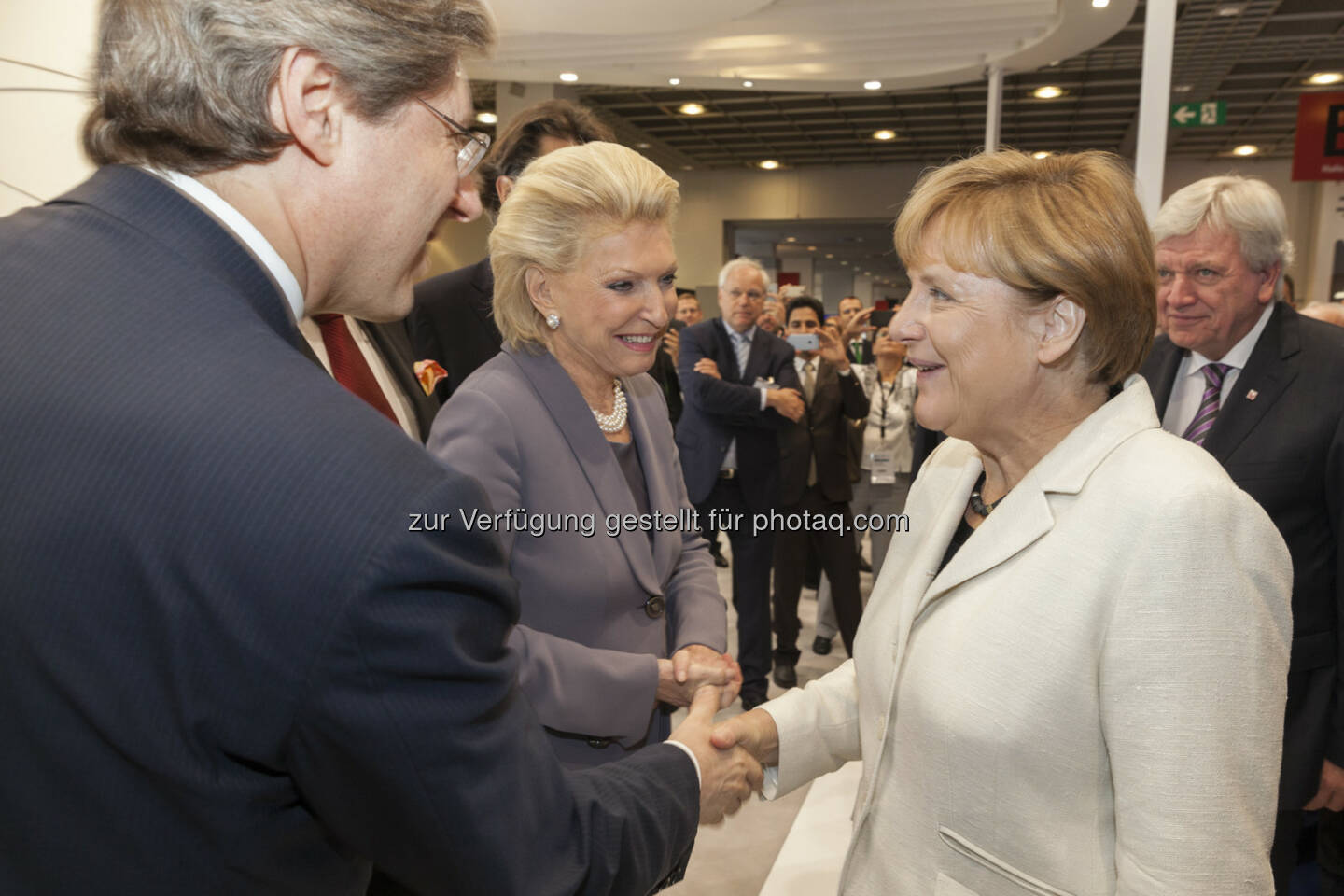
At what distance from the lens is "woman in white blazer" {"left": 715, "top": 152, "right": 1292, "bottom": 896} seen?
3.65ft

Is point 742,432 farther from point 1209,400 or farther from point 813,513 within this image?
point 1209,400

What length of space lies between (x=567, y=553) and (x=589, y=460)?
0.67ft

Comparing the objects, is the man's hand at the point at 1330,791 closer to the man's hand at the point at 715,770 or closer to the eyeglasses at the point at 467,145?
the man's hand at the point at 715,770

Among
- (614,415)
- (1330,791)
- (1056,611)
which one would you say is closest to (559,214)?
(614,415)

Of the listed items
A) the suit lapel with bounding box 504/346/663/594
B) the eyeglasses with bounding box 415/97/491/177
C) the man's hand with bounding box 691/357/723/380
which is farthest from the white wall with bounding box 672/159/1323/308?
the eyeglasses with bounding box 415/97/491/177

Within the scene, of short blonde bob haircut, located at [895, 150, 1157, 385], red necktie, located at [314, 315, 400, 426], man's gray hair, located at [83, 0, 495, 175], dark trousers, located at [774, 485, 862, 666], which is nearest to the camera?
man's gray hair, located at [83, 0, 495, 175]

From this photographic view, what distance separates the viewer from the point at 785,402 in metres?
4.73

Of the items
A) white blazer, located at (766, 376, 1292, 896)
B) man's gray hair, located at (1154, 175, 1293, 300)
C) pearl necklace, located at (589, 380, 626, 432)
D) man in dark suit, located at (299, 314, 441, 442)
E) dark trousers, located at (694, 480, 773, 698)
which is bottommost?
dark trousers, located at (694, 480, 773, 698)

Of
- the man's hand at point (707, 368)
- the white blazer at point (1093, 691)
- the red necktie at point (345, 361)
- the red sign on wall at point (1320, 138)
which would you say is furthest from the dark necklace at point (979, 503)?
the red sign on wall at point (1320, 138)

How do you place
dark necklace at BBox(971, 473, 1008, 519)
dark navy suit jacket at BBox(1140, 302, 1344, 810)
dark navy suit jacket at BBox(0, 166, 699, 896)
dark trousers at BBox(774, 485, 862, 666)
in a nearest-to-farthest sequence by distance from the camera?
dark navy suit jacket at BBox(0, 166, 699, 896), dark necklace at BBox(971, 473, 1008, 519), dark navy suit jacket at BBox(1140, 302, 1344, 810), dark trousers at BBox(774, 485, 862, 666)

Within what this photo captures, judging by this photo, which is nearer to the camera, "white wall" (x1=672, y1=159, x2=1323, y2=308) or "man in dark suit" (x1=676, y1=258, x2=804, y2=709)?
"man in dark suit" (x1=676, y1=258, x2=804, y2=709)

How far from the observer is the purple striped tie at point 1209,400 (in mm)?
2492

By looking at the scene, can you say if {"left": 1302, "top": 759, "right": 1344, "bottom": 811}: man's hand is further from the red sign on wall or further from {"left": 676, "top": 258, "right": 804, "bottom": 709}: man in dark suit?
the red sign on wall

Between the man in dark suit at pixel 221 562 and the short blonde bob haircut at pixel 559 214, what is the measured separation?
0.92 metres
